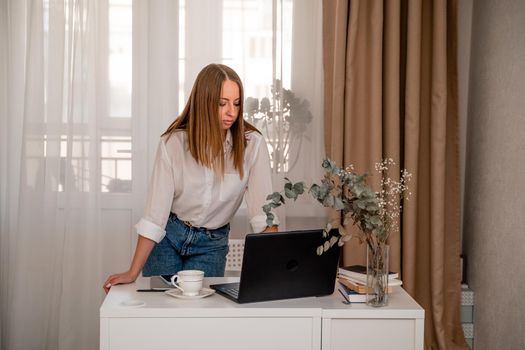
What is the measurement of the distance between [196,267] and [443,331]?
1.54 meters

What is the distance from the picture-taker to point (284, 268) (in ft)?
6.31

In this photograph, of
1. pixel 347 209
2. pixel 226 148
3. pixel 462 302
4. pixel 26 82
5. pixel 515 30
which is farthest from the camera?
pixel 462 302

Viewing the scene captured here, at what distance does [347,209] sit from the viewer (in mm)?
1931

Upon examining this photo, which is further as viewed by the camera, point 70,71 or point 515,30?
point 70,71

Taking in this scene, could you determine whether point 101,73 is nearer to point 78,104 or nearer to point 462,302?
point 78,104

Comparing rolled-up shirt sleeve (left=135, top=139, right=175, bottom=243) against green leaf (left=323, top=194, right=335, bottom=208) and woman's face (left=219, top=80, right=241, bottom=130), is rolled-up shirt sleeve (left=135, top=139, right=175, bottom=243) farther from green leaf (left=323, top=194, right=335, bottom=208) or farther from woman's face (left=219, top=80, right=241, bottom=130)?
green leaf (left=323, top=194, right=335, bottom=208)

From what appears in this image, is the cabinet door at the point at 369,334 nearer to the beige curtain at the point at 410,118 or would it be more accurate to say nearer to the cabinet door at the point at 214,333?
the cabinet door at the point at 214,333

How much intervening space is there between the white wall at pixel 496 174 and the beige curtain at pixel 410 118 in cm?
12

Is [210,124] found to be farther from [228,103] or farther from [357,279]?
[357,279]

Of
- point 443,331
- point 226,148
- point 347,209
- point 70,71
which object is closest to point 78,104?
point 70,71

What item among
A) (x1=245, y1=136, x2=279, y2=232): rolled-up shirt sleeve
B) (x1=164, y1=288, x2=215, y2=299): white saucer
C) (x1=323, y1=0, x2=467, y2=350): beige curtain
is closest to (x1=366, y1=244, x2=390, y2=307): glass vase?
(x1=164, y1=288, x2=215, y2=299): white saucer

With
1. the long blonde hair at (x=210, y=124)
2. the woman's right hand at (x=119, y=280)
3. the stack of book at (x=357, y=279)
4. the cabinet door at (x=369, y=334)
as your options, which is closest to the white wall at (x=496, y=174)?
the stack of book at (x=357, y=279)

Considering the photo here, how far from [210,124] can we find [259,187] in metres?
0.28

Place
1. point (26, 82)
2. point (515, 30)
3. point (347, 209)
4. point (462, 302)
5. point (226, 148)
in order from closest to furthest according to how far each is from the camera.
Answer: point (347, 209) → point (226, 148) → point (515, 30) → point (26, 82) → point (462, 302)
